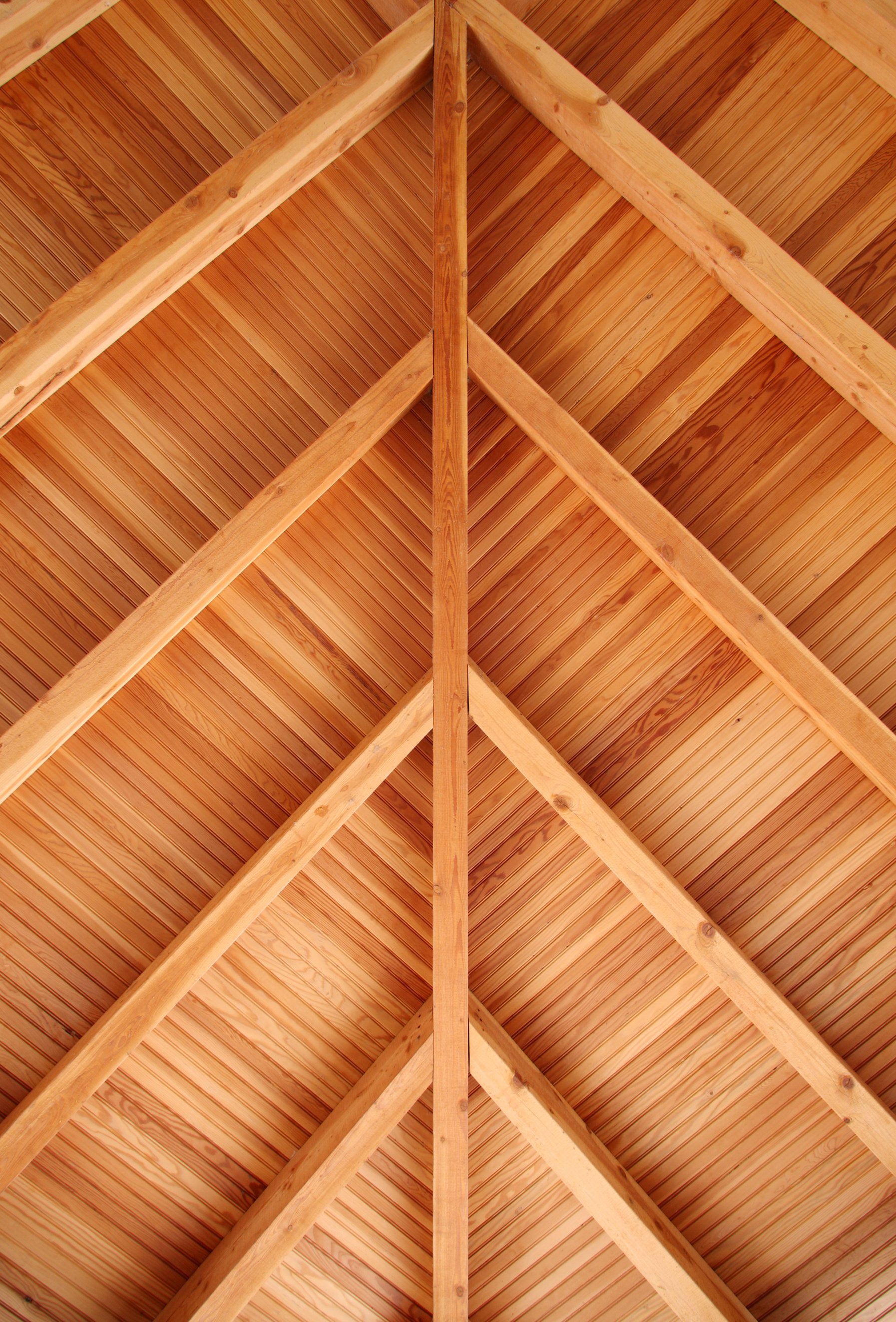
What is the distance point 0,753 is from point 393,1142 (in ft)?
7.20

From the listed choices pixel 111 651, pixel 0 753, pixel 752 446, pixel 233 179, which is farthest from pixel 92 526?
pixel 752 446

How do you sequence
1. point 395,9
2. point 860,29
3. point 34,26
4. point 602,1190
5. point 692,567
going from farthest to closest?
point 395,9
point 602,1190
point 692,567
point 860,29
point 34,26

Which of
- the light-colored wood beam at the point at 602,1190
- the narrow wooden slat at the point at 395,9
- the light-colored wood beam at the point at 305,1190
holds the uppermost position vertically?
the narrow wooden slat at the point at 395,9

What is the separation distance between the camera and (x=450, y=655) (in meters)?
2.96

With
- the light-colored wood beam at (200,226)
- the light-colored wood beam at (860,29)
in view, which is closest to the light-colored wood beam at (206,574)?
the light-colored wood beam at (200,226)

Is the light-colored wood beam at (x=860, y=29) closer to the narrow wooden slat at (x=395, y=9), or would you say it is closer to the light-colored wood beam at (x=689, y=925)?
the narrow wooden slat at (x=395, y=9)

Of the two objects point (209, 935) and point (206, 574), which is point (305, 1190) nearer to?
point (209, 935)

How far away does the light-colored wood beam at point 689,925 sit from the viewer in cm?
286

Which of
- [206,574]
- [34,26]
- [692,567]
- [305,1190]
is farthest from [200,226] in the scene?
[305,1190]

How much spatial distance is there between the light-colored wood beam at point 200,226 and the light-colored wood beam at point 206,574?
699 millimetres

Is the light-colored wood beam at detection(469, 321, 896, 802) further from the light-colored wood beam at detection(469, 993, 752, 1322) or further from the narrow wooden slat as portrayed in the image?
the light-colored wood beam at detection(469, 993, 752, 1322)

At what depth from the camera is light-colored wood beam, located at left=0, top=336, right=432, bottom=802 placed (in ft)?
8.82

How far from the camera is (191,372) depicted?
128 inches

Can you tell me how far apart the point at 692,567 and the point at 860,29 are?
182cm
